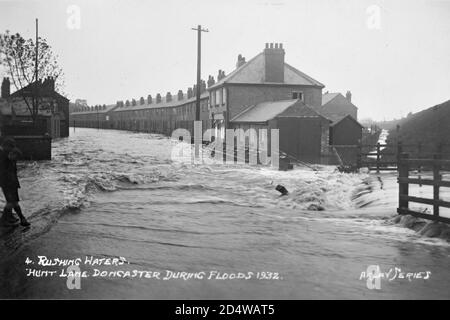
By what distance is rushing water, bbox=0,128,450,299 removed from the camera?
5.73 metres

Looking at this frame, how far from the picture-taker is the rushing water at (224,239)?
18.8 feet

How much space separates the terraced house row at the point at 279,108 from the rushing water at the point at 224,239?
13.6 meters

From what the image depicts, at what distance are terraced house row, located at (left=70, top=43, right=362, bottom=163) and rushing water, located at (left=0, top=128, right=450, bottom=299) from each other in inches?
534

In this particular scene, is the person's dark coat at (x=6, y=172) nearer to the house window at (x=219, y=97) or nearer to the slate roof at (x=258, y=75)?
the slate roof at (x=258, y=75)

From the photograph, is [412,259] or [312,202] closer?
[412,259]

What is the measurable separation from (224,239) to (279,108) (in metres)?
24.6

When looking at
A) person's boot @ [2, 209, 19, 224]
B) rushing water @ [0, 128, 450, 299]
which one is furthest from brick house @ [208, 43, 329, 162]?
person's boot @ [2, 209, 19, 224]

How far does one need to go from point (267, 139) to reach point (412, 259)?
900 inches

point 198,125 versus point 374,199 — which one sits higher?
point 198,125

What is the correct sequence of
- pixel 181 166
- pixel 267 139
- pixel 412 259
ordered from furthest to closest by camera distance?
1. pixel 267 139
2. pixel 181 166
3. pixel 412 259

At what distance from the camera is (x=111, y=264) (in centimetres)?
669

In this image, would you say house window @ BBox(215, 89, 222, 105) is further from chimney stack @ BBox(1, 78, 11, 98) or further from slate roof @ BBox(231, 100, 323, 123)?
chimney stack @ BBox(1, 78, 11, 98)
